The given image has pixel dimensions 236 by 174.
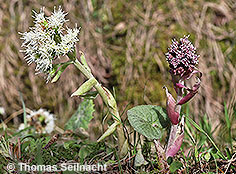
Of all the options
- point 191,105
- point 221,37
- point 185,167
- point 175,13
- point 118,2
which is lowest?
point 185,167

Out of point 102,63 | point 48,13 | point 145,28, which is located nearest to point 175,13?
point 145,28

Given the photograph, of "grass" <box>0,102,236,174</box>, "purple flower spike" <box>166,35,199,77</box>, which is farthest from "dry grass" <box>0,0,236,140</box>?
"purple flower spike" <box>166,35,199,77</box>

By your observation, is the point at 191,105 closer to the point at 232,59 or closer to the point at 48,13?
the point at 232,59

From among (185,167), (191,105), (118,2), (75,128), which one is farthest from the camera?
(118,2)

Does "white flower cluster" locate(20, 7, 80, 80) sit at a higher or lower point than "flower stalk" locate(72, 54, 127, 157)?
higher

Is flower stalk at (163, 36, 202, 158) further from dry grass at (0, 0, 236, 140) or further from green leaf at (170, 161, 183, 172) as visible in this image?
dry grass at (0, 0, 236, 140)

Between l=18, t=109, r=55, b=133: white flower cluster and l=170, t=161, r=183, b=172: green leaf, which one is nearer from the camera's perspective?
l=170, t=161, r=183, b=172: green leaf
